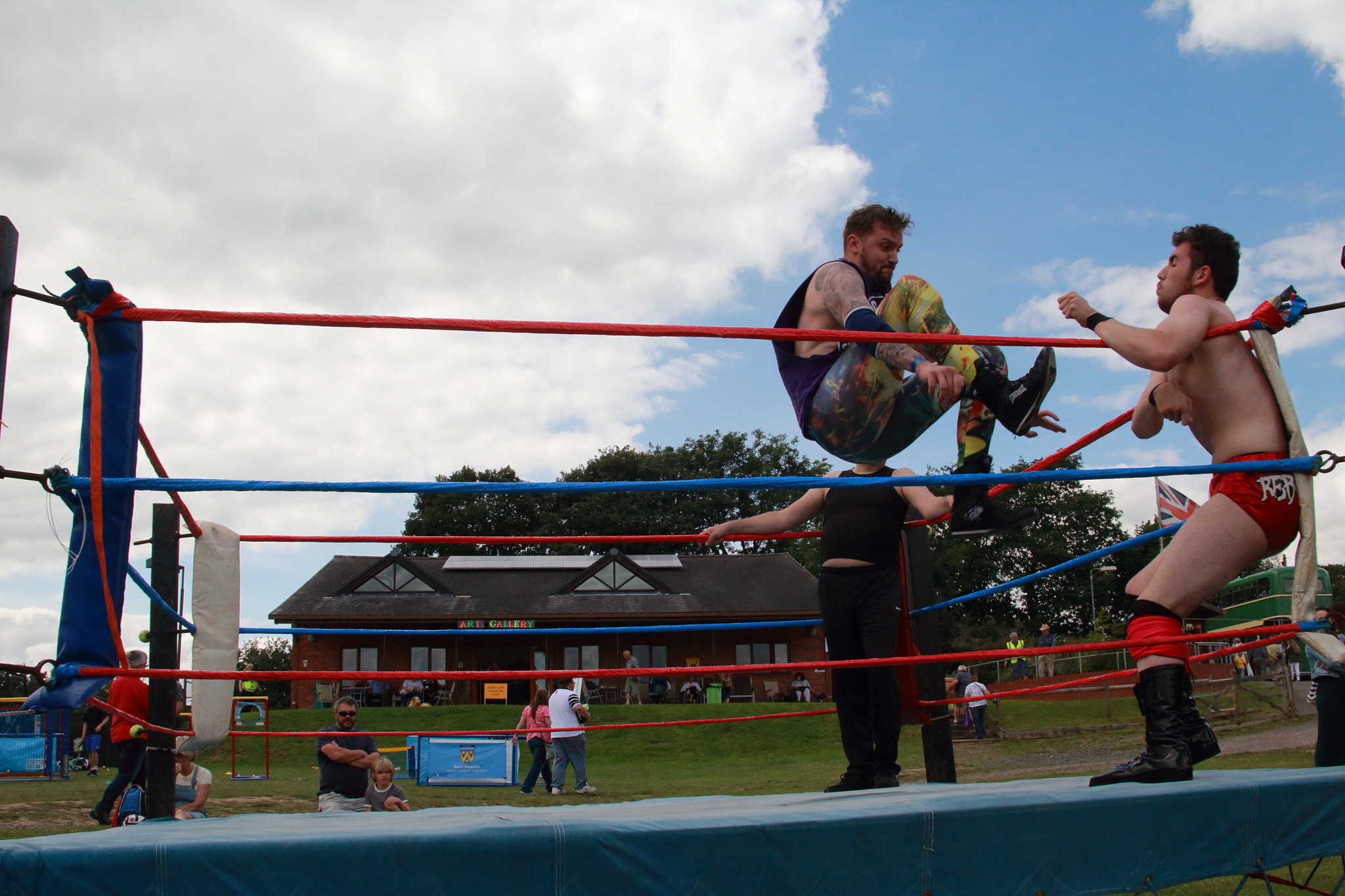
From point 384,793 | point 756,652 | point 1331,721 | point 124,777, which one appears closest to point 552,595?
point 756,652

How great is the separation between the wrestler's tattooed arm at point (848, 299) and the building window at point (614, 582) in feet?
93.5

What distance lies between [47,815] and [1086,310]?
8.31 meters

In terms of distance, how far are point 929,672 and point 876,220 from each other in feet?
6.80

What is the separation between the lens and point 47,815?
7473 mm

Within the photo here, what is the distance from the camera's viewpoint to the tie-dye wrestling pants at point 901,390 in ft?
10.2

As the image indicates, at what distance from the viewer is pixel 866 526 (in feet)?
12.4

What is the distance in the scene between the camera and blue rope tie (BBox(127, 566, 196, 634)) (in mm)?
3438

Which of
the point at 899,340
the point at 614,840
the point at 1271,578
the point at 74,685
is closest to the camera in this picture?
the point at 614,840

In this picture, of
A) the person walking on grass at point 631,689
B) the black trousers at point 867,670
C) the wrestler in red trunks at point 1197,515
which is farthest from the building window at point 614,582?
the wrestler in red trunks at point 1197,515

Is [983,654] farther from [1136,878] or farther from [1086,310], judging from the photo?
[1086,310]

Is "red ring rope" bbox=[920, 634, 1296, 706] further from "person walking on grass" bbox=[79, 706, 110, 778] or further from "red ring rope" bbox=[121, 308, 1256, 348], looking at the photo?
"person walking on grass" bbox=[79, 706, 110, 778]

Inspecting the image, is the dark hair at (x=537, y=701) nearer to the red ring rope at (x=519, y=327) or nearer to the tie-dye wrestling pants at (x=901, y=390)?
the tie-dye wrestling pants at (x=901, y=390)

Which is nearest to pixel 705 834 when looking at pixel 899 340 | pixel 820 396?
pixel 899 340

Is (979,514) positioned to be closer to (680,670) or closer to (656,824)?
(680,670)
